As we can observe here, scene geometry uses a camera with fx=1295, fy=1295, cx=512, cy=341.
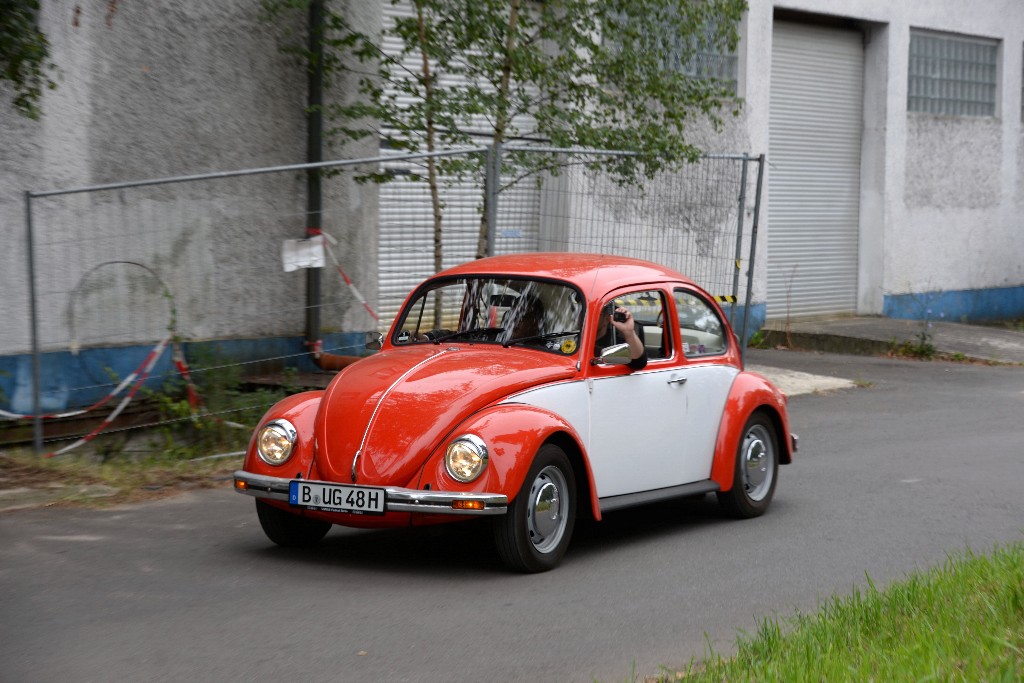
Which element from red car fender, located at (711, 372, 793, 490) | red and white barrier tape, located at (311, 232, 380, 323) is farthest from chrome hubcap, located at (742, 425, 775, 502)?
red and white barrier tape, located at (311, 232, 380, 323)

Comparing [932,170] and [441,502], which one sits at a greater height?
[932,170]

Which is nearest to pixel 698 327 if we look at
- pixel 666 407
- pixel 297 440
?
pixel 666 407

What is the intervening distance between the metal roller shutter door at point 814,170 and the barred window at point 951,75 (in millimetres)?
1449

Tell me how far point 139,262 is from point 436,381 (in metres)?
4.20

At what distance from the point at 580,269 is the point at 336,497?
217 cm

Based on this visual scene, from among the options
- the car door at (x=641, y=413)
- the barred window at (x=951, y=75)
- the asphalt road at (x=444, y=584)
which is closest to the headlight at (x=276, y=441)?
the asphalt road at (x=444, y=584)

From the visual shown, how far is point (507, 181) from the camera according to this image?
37.6 feet

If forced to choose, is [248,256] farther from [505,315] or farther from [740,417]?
[740,417]

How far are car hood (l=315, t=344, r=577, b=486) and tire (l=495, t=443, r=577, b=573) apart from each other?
433 mm

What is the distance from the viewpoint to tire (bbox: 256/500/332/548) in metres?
6.81

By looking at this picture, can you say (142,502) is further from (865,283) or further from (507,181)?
(865,283)

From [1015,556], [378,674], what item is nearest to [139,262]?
[378,674]

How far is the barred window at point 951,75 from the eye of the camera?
22281 millimetres

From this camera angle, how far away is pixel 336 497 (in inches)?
243
